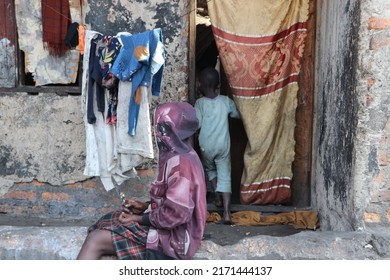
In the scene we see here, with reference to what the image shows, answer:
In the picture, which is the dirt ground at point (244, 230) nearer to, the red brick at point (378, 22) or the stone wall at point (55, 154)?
the stone wall at point (55, 154)

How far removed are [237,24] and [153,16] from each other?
29.6 inches

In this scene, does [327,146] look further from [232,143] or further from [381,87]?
[232,143]

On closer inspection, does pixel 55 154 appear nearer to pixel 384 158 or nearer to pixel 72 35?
pixel 72 35

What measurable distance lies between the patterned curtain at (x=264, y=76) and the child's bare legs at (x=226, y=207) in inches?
8.6

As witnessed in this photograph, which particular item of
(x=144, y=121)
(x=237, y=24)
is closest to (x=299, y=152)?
(x=237, y=24)

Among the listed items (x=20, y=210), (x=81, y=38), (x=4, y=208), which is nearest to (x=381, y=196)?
(x=81, y=38)

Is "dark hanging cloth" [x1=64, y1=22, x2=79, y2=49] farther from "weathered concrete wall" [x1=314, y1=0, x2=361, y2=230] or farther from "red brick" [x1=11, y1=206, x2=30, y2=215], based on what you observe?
"weathered concrete wall" [x1=314, y1=0, x2=361, y2=230]

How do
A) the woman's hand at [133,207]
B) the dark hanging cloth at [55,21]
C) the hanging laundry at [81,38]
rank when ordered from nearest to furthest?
1. the woman's hand at [133,207]
2. the hanging laundry at [81,38]
3. the dark hanging cloth at [55,21]

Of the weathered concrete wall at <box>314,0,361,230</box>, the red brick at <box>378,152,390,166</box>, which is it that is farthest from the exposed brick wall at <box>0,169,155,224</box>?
the red brick at <box>378,152,390,166</box>

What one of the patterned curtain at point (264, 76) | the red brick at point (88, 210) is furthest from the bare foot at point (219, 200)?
the red brick at point (88, 210)

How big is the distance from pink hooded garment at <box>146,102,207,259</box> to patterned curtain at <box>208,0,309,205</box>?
1.81 meters

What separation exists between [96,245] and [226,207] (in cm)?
195

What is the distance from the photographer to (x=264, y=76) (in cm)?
505

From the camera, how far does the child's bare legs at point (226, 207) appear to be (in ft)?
16.4
